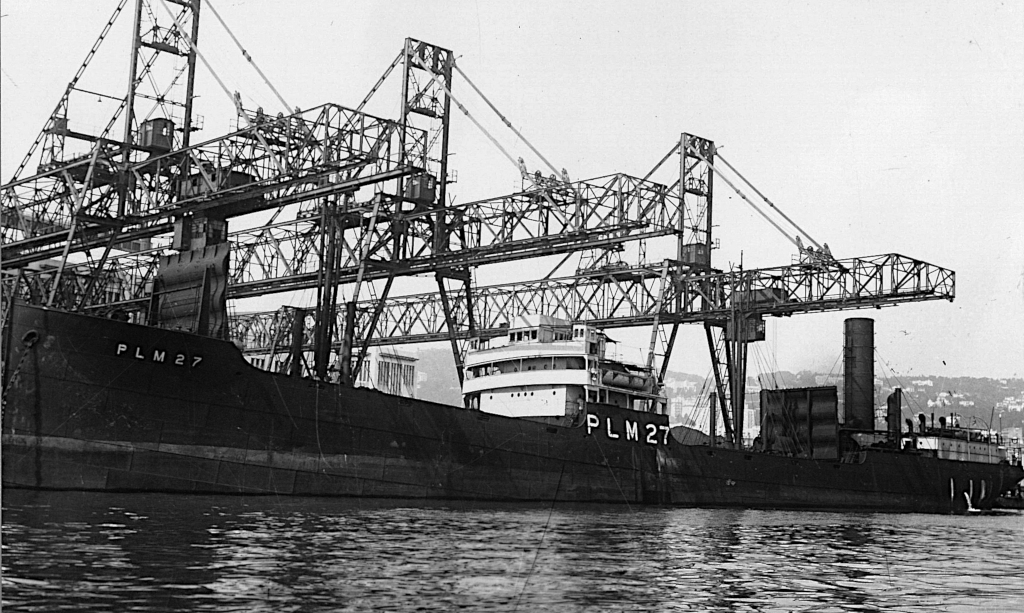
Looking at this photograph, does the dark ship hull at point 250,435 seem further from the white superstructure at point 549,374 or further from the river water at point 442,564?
the river water at point 442,564

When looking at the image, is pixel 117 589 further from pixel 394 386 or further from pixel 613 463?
pixel 394 386

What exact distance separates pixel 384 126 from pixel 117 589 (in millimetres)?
23275

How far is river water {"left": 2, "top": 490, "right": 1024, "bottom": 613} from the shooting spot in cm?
991

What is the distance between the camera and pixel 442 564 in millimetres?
13195

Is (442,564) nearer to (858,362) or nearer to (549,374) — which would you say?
(549,374)

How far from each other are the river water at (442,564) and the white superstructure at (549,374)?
1610 cm

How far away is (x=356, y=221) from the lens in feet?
148

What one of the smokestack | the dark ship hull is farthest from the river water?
the smokestack

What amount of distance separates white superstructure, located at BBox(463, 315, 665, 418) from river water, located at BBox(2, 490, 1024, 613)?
16.1 m

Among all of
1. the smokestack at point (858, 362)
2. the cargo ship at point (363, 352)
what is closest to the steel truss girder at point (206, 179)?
the cargo ship at point (363, 352)

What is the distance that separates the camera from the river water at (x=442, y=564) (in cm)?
991

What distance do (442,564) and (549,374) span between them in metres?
26.9

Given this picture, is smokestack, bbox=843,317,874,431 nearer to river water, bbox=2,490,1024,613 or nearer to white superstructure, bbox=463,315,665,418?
white superstructure, bbox=463,315,665,418

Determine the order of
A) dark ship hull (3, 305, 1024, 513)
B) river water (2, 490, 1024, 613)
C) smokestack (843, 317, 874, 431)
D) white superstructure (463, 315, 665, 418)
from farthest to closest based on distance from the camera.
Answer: smokestack (843, 317, 874, 431), white superstructure (463, 315, 665, 418), dark ship hull (3, 305, 1024, 513), river water (2, 490, 1024, 613)
